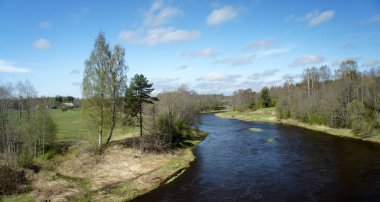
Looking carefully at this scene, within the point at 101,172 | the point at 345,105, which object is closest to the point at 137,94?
the point at 101,172

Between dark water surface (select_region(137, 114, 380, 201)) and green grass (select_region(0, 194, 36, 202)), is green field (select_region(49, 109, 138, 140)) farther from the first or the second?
green grass (select_region(0, 194, 36, 202))

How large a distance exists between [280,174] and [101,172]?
21292mm

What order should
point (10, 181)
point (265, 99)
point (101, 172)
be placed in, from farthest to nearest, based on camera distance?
point (265, 99)
point (101, 172)
point (10, 181)

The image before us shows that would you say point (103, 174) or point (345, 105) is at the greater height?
point (345, 105)

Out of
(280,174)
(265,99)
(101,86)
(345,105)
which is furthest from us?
(265,99)

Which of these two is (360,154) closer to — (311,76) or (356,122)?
(356,122)

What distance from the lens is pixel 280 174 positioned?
3331cm

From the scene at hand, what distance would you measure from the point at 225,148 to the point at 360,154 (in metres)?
20.8

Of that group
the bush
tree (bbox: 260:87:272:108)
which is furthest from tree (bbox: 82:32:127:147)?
tree (bbox: 260:87:272:108)

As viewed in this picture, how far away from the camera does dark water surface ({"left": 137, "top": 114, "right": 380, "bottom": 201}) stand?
2675 centimetres

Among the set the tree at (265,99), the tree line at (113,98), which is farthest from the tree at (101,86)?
the tree at (265,99)

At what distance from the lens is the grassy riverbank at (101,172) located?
→ 26.6 metres

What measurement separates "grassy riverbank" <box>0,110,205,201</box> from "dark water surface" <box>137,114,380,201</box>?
2466mm

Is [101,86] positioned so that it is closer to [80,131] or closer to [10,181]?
[10,181]
